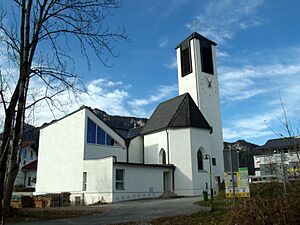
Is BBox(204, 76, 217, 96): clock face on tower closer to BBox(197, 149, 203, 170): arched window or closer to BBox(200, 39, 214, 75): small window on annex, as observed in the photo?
BBox(200, 39, 214, 75): small window on annex

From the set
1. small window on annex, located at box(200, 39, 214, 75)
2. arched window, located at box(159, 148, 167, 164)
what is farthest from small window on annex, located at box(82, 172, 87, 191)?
small window on annex, located at box(200, 39, 214, 75)

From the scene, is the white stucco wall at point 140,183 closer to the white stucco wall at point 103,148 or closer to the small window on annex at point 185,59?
the white stucco wall at point 103,148

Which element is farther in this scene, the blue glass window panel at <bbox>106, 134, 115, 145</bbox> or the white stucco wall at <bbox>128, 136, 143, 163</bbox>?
the white stucco wall at <bbox>128, 136, 143, 163</bbox>

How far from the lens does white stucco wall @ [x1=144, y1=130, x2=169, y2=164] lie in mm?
35472

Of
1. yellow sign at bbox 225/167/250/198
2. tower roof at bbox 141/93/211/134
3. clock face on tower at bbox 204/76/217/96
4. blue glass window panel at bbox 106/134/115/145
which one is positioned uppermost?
clock face on tower at bbox 204/76/217/96

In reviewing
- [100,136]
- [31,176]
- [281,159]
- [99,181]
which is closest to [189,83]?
[100,136]

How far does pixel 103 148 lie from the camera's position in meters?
33.2

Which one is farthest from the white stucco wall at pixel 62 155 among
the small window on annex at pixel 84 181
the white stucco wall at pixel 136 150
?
the white stucco wall at pixel 136 150

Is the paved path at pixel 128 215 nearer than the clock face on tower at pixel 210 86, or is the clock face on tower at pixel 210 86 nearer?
the paved path at pixel 128 215

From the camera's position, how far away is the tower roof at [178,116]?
3491 centimetres

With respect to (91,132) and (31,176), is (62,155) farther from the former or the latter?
(31,176)

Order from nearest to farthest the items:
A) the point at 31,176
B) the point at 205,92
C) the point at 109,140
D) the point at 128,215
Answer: the point at 128,215, the point at 109,140, the point at 205,92, the point at 31,176

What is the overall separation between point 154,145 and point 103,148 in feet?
20.8

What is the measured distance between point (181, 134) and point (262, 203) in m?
26.7
